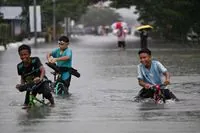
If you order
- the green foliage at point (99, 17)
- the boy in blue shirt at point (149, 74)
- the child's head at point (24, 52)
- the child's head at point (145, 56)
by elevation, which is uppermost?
the child's head at point (24, 52)

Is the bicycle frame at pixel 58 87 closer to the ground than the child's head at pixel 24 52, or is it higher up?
closer to the ground

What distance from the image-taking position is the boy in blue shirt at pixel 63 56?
1526 centimetres

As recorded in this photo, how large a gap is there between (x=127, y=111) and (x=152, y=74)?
1779 millimetres

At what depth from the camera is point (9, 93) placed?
1593cm

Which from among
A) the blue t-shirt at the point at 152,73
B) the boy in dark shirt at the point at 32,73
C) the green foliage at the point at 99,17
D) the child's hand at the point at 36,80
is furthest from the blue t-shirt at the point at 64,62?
the green foliage at the point at 99,17

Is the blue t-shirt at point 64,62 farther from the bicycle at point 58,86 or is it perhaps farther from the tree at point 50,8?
the tree at point 50,8

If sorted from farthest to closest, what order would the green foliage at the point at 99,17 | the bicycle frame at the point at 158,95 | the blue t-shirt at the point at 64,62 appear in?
the green foliage at the point at 99,17 → the blue t-shirt at the point at 64,62 → the bicycle frame at the point at 158,95

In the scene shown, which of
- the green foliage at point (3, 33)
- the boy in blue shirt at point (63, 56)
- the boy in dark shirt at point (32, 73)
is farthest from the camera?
the green foliage at point (3, 33)

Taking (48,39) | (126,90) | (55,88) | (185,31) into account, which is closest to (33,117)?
(55,88)

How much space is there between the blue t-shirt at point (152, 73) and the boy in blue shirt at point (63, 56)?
7.59ft

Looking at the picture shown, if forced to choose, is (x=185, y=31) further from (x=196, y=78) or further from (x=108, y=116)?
(x=108, y=116)

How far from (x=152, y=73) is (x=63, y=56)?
2.61 metres

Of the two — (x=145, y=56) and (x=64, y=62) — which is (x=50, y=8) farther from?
(x=145, y=56)

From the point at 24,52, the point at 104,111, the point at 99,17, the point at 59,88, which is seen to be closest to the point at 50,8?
the point at 59,88
